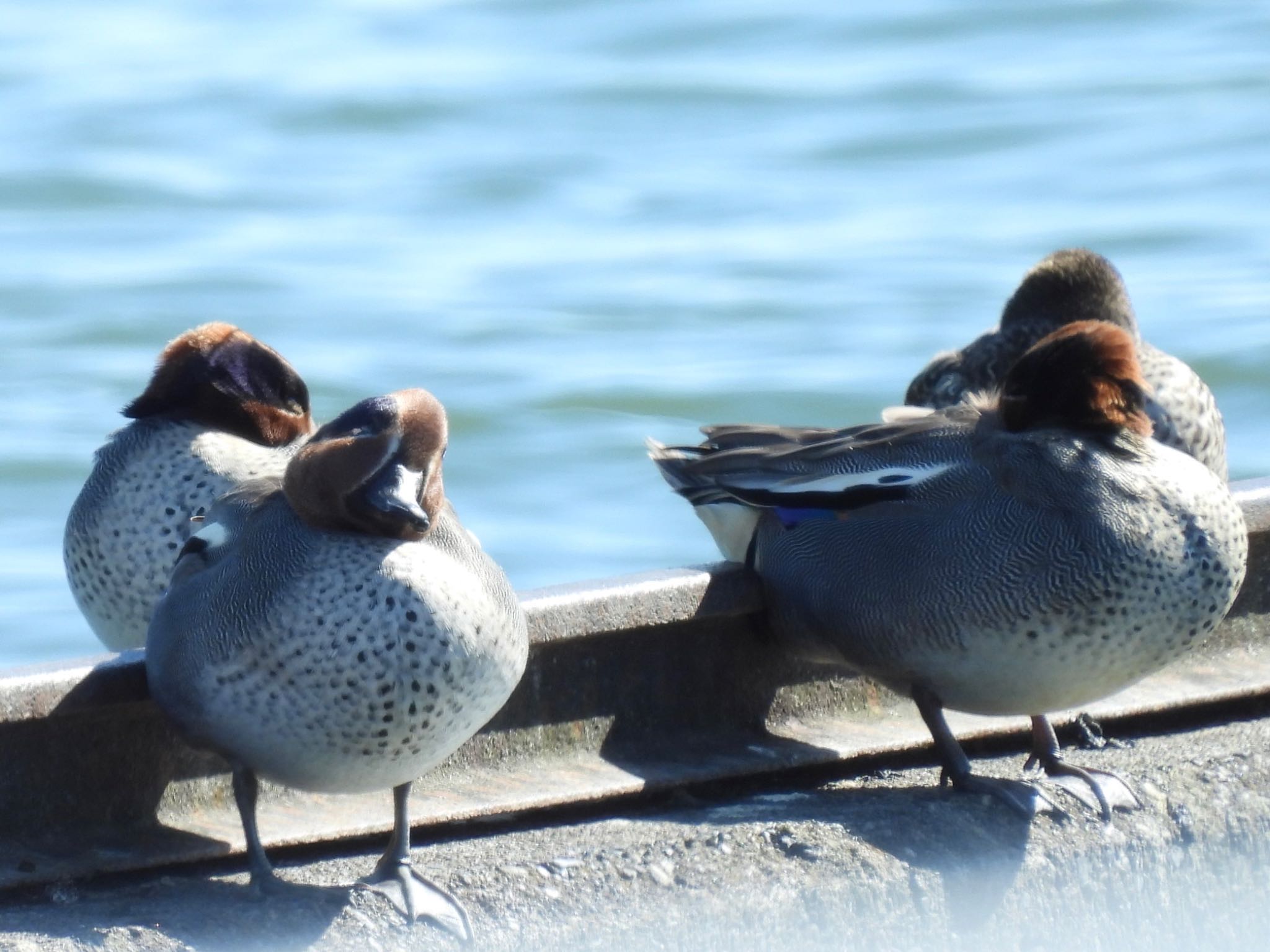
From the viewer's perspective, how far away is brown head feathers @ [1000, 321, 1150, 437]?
3928 millimetres

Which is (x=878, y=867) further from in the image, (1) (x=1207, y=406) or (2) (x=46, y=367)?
(2) (x=46, y=367)

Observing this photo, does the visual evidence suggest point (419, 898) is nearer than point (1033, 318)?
Yes

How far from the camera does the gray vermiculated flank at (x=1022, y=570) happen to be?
3.72 m

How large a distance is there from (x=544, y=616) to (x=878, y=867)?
2.69ft

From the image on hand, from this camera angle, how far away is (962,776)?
375 centimetres

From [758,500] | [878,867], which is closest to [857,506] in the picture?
[758,500]

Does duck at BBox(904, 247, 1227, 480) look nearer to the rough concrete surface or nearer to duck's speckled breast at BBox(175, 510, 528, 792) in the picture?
the rough concrete surface

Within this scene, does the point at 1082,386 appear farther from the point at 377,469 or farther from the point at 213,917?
the point at 213,917

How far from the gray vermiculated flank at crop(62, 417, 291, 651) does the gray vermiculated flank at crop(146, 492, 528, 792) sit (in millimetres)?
950

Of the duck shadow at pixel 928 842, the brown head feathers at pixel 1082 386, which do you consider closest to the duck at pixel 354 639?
the duck shadow at pixel 928 842

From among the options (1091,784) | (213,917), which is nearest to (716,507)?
(1091,784)

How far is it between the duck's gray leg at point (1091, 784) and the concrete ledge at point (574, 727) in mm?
310

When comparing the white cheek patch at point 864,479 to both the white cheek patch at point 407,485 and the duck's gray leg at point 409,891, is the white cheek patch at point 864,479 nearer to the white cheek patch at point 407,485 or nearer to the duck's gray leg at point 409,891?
the white cheek patch at point 407,485

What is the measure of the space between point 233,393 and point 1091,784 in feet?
6.54
